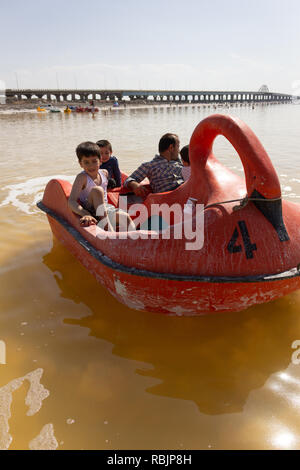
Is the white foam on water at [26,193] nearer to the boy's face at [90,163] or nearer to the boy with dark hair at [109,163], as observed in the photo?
the boy with dark hair at [109,163]

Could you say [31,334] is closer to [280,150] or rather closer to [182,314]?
[182,314]

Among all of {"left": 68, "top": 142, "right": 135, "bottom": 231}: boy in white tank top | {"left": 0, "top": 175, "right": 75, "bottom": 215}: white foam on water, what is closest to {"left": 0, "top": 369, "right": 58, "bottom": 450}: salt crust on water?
{"left": 68, "top": 142, "right": 135, "bottom": 231}: boy in white tank top

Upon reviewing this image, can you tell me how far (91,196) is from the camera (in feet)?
10.1

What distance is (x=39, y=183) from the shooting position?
6.96 m

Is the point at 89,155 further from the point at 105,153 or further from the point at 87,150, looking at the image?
the point at 105,153

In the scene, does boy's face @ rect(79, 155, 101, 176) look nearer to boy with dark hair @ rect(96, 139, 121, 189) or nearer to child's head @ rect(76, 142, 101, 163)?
child's head @ rect(76, 142, 101, 163)

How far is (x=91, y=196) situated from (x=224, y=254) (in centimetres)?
152

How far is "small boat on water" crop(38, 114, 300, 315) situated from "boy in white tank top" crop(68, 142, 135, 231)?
1.96 feet

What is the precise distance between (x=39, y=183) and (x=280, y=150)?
8.03 metres

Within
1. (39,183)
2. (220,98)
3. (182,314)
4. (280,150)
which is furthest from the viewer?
(220,98)

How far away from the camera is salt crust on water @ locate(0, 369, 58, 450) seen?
66.5 inches

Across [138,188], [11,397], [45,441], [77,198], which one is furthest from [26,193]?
[45,441]
